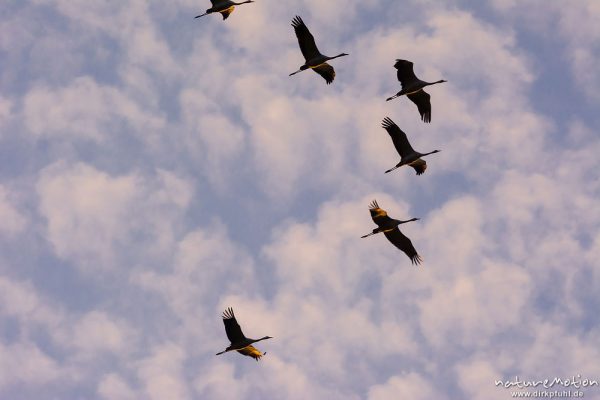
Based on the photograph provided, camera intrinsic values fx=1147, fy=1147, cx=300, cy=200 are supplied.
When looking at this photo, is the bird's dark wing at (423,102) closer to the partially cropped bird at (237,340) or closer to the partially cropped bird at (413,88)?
the partially cropped bird at (413,88)

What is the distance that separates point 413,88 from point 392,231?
609 cm

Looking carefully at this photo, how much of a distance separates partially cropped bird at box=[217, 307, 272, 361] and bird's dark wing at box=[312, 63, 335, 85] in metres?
11.0

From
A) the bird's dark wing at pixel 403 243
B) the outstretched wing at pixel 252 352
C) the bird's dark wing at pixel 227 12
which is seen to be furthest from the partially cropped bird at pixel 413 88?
the outstretched wing at pixel 252 352

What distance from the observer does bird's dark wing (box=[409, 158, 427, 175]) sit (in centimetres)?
4891

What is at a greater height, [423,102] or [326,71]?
[326,71]

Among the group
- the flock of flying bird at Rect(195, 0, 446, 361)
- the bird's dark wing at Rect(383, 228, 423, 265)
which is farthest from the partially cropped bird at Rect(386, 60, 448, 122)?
the bird's dark wing at Rect(383, 228, 423, 265)

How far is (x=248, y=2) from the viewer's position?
165 feet

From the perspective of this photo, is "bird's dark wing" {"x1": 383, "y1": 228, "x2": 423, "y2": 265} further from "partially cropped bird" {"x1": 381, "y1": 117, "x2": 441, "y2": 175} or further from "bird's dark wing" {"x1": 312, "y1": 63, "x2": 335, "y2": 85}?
"bird's dark wing" {"x1": 312, "y1": 63, "x2": 335, "y2": 85}

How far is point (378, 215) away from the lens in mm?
47344

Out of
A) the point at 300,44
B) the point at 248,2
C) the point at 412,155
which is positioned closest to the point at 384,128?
the point at 412,155

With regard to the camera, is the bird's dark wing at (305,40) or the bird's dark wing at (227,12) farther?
the bird's dark wing at (227,12)

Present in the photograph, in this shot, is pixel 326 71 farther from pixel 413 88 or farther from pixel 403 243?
pixel 403 243

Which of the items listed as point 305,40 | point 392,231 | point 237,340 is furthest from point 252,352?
point 305,40

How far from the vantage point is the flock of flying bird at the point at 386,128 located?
46594 millimetres
